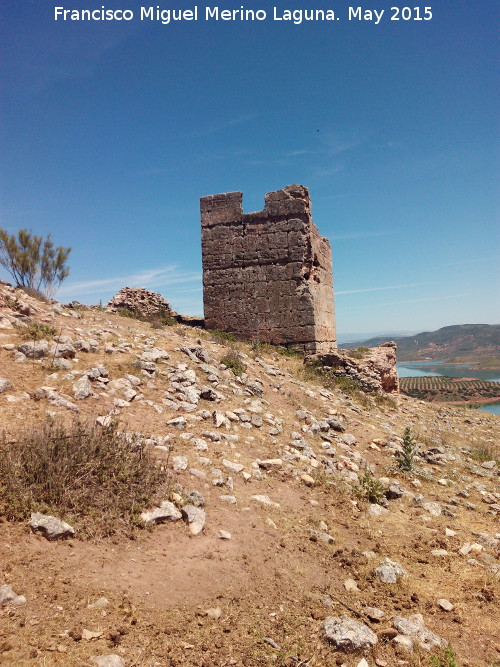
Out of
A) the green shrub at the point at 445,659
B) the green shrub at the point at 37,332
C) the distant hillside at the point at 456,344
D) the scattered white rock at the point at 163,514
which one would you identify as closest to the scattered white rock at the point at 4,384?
the green shrub at the point at 37,332

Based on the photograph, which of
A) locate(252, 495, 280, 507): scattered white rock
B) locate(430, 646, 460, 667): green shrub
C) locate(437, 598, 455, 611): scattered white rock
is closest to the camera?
locate(430, 646, 460, 667): green shrub

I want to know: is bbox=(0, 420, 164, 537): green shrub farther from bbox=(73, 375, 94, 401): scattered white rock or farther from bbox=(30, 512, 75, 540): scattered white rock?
bbox=(73, 375, 94, 401): scattered white rock

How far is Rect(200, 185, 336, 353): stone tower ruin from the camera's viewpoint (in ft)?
39.8

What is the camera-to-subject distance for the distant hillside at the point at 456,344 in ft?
309

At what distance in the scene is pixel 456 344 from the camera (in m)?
110

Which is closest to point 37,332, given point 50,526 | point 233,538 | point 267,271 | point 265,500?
point 50,526

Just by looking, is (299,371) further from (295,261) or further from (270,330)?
(295,261)

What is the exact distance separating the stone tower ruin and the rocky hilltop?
5.23 m

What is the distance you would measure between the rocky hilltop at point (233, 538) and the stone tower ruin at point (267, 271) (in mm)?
5233

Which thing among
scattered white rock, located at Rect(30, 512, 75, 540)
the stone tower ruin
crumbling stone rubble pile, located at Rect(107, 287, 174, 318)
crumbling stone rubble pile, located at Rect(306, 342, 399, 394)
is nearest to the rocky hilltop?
scattered white rock, located at Rect(30, 512, 75, 540)

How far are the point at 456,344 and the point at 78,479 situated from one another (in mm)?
122116

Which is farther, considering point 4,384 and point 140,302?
point 140,302

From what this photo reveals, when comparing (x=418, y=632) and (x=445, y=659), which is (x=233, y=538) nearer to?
(x=418, y=632)

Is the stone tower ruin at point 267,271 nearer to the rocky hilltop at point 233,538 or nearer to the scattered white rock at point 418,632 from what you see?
the rocky hilltop at point 233,538
